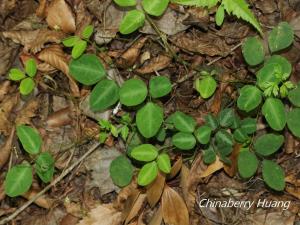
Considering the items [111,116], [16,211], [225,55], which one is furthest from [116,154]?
[225,55]

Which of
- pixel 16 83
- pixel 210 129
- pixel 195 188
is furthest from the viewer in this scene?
pixel 16 83

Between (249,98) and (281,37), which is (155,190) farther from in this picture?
(281,37)

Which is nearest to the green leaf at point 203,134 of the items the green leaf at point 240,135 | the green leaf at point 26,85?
the green leaf at point 240,135

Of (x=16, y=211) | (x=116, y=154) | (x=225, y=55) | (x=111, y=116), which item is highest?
(x=225, y=55)

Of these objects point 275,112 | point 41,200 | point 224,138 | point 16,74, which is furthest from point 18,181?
point 275,112

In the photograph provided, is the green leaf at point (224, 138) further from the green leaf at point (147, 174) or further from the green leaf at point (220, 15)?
the green leaf at point (220, 15)

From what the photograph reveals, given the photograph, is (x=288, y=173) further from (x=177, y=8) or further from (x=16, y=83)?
(x=16, y=83)
